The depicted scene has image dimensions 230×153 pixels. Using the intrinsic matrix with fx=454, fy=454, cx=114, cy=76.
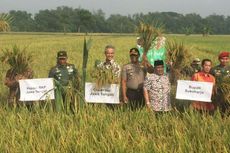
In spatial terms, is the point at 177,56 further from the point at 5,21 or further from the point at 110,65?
the point at 5,21

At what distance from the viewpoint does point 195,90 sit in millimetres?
7414

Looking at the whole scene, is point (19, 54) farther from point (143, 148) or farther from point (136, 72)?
point (143, 148)

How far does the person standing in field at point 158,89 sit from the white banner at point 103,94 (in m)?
0.53

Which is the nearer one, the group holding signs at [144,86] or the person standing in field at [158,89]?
the group holding signs at [144,86]

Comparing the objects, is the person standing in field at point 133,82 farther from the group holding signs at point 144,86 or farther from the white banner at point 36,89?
the white banner at point 36,89


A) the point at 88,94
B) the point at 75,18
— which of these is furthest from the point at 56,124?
the point at 75,18

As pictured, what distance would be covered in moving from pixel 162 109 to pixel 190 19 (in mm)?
141942

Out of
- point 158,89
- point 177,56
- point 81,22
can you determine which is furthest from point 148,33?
point 81,22

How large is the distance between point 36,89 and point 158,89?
2.03 meters

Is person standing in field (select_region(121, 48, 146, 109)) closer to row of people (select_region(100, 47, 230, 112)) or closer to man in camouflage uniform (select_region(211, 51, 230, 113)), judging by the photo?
row of people (select_region(100, 47, 230, 112))

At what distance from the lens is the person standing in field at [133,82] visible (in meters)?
8.11

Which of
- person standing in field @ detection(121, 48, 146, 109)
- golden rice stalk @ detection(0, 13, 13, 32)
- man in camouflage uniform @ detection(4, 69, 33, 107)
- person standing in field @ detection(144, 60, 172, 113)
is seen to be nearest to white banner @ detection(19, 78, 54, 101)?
man in camouflage uniform @ detection(4, 69, 33, 107)

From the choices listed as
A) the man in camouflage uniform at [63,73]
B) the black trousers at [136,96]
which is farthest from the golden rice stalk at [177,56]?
the man in camouflage uniform at [63,73]

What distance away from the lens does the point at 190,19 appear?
5758 inches
